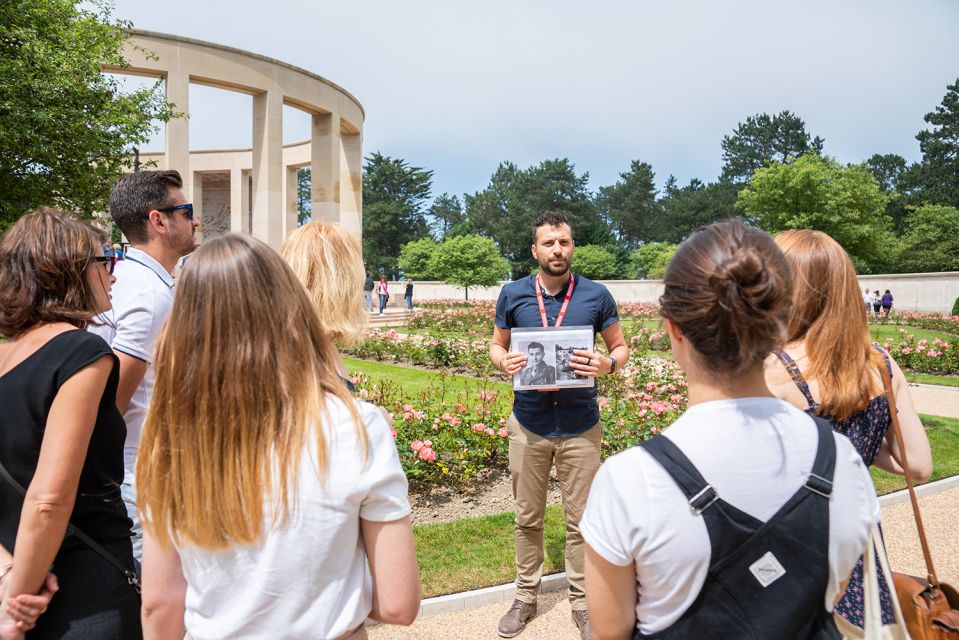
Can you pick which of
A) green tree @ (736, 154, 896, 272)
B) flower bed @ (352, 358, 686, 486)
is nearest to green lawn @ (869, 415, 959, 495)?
flower bed @ (352, 358, 686, 486)

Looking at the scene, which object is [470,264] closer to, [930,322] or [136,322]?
[930,322]

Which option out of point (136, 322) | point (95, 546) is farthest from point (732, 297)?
point (136, 322)

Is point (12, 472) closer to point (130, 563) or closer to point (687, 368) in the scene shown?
point (130, 563)

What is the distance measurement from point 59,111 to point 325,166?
15.2 meters

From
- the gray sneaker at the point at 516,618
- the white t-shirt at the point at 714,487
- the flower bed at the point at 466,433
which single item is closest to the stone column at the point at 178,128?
the flower bed at the point at 466,433

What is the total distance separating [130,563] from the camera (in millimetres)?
1968

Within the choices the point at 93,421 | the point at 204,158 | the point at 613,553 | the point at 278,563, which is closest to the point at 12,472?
the point at 93,421

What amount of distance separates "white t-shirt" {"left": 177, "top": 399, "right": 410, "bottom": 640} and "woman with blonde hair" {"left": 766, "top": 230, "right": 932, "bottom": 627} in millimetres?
1353

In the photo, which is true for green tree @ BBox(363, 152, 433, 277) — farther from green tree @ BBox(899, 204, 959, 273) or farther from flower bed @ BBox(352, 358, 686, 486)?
flower bed @ BBox(352, 358, 686, 486)

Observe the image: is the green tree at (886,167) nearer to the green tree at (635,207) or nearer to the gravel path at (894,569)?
the green tree at (635,207)

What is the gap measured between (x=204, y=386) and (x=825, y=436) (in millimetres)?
1391

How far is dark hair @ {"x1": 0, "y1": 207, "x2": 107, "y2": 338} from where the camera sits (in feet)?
6.30

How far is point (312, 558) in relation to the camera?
1.38m

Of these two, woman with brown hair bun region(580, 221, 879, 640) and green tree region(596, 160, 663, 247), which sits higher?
green tree region(596, 160, 663, 247)
